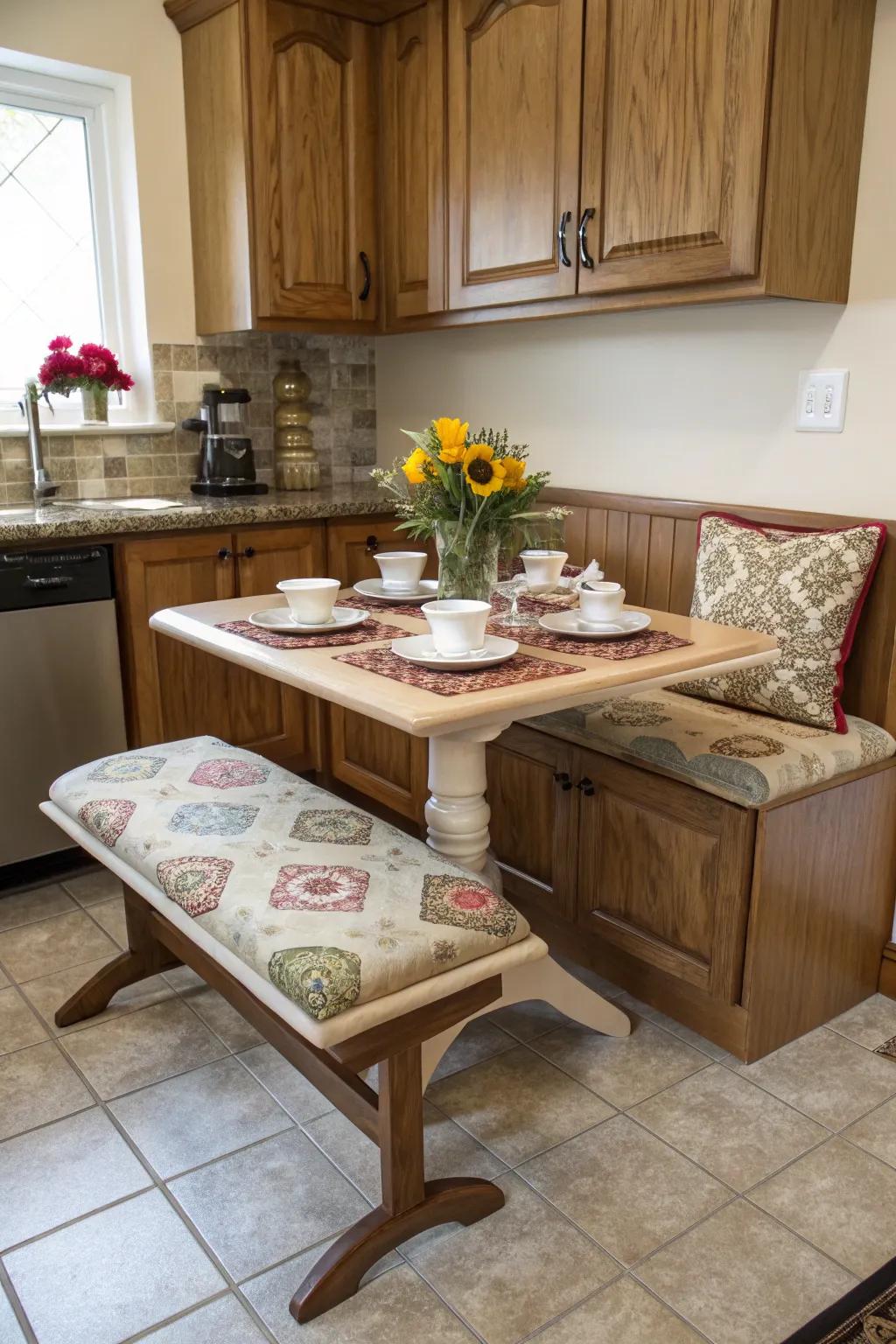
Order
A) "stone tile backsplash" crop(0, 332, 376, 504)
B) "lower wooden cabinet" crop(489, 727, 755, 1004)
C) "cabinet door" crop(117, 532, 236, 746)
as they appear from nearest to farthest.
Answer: "lower wooden cabinet" crop(489, 727, 755, 1004) < "cabinet door" crop(117, 532, 236, 746) < "stone tile backsplash" crop(0, 332, 376, 504)

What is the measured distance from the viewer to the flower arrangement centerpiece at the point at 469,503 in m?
1.75

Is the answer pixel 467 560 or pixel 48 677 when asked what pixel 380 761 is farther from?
pixel 467 560

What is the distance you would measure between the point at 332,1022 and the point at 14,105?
2857 mm

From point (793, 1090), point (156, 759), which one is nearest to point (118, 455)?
point (156, 759)

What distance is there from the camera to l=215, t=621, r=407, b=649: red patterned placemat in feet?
5.89

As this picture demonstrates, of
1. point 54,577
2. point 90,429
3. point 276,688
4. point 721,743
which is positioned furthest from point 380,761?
point 90,429

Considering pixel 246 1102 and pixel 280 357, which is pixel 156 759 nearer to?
pixel 246 1102

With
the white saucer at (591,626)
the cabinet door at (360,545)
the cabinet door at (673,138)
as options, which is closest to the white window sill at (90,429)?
the cabinet door at (360,545)

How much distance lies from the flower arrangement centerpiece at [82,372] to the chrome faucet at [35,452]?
58 millimetres

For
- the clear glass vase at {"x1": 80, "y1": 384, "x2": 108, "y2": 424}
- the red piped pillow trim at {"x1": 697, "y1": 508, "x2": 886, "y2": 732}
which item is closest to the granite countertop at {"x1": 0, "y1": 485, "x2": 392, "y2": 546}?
the clear glass vase at {"x1": 80, "y1": 384, "x2": 108, "y2": 424}

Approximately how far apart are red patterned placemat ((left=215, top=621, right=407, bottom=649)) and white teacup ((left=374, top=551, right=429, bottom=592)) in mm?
217

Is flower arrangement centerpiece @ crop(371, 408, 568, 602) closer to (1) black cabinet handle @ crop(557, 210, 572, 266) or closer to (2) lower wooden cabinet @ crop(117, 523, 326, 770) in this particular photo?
(1) black cabinet handle @ crop(557, 210, 572, 266)

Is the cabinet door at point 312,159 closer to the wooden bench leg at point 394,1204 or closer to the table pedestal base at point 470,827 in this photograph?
the table pedestal base at point 470,827

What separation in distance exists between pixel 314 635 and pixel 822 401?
1.24 metres
